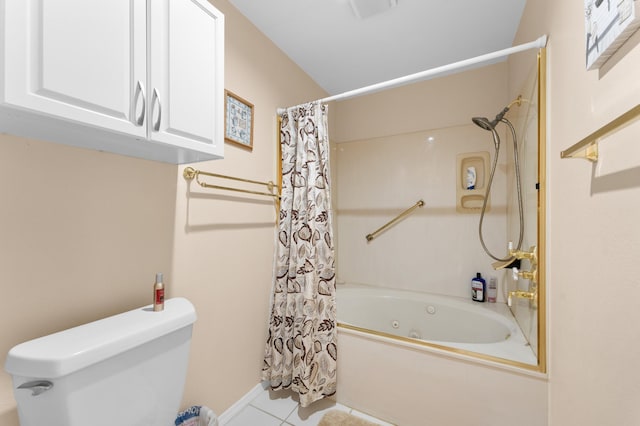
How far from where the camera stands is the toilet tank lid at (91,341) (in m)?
0.67

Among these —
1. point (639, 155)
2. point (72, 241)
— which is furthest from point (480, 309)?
point (72, 241)

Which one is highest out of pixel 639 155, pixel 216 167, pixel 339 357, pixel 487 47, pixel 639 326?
pixel 487 47

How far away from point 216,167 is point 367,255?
1686 millimetres

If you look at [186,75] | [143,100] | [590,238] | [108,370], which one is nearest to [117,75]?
[143,100]

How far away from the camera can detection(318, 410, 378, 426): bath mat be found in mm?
1445

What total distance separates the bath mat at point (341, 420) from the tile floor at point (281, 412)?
0.21ft

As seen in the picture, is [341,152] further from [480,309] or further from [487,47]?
[480,309]

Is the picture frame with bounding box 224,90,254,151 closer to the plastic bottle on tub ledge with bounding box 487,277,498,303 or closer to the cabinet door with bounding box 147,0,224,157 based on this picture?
the cabinet door with bounding box 147,0,224,157

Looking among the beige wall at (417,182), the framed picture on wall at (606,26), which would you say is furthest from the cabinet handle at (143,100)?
the beige wall at (417,182)

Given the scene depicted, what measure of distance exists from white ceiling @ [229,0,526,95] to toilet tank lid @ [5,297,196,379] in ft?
5.73

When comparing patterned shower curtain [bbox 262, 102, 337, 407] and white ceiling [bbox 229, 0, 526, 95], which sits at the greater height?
white ceiling [bbox 229, 0, 526, 95]

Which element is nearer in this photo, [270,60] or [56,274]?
[56,274]

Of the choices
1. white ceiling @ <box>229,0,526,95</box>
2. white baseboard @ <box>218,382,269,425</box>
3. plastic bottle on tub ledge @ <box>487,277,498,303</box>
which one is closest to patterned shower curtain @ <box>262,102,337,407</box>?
white baseboard @ <box>218,382,269,425</box>

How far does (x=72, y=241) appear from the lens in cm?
90
